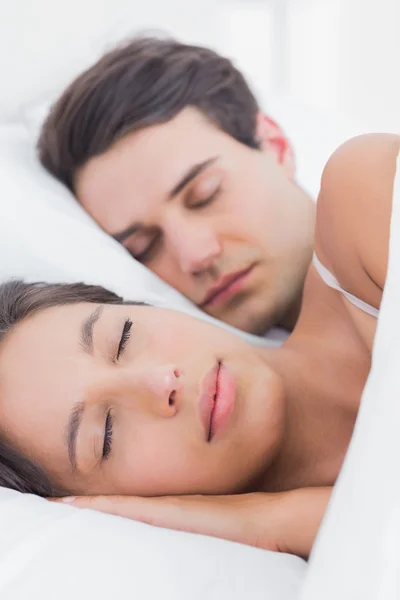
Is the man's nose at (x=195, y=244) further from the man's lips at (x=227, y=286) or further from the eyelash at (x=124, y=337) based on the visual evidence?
the eyelash at (x=124, y=337)

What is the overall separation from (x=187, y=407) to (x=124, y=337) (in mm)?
135

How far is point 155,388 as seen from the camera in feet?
2.46

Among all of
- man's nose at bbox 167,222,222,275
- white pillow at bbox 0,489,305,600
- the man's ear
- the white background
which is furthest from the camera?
the white background

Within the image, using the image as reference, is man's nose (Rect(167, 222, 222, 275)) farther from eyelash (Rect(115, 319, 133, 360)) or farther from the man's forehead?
eyelash (Rect(115, 319, 133, 360))

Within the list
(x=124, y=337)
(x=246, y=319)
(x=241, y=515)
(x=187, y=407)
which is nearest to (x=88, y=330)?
(x=124, y=337)

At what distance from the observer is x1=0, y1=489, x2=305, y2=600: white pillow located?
0.52 metres

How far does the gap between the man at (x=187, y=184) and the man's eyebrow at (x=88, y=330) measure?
297 millimetres

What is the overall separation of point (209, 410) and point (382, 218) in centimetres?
30

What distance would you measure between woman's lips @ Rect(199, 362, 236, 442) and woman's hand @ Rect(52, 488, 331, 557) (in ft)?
0.28

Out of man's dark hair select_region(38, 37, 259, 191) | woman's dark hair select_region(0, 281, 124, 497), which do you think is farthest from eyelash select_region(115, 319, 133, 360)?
man's dark hair select_region(38, 37, 259, 191)

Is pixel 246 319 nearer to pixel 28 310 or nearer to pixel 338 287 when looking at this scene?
pixel 338 287

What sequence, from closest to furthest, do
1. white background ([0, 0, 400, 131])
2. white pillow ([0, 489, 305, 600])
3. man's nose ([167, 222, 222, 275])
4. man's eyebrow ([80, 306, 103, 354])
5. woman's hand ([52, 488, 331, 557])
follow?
white pillow ([0, 489, 305, 600]), woman's hand ([52, 488, 331, 557]), man's eyebrow ([80, 306, 103, 354]), man's nose ([167, 222, 222, 275]), white background ([0, 0, 400, 131])

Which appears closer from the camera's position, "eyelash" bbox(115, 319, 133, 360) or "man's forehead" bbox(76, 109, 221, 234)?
"eyelash" bbox(115, 319, 133, 360)

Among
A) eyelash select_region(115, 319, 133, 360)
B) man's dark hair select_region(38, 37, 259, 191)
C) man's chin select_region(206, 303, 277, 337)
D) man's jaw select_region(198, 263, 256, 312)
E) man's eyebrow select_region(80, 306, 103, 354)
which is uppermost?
man's dark hair select_region(38, 37, 259, 191)
